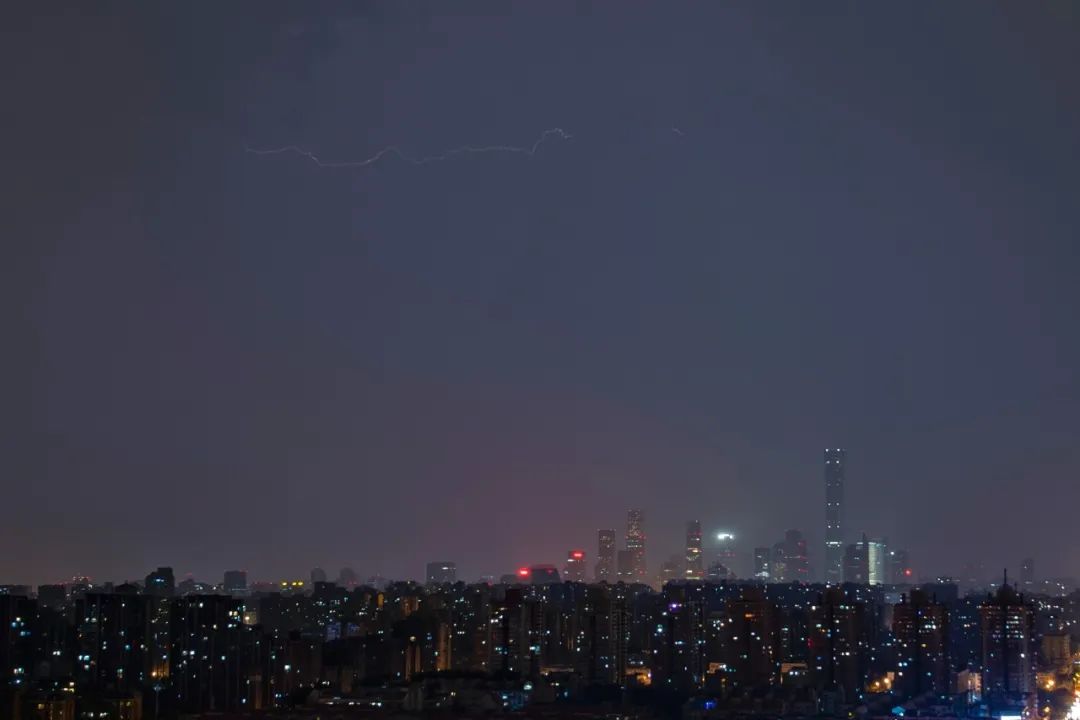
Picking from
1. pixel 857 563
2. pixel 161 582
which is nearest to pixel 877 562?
pixel 857 563

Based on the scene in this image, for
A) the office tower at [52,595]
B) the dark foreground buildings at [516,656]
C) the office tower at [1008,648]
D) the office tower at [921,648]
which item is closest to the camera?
the dark foreground buildings at [516,656]

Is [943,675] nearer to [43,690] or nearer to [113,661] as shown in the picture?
[113,661]

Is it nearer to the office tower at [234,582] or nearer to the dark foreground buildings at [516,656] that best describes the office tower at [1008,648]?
the dark foreground buildings at [516,656]

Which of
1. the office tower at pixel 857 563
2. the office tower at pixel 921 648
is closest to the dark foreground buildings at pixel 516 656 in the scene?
the office tower at pixel 921 648

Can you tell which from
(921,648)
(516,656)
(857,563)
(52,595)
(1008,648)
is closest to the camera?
(1008,648)

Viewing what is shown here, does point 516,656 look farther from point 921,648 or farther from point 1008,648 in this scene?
point 1008,648
